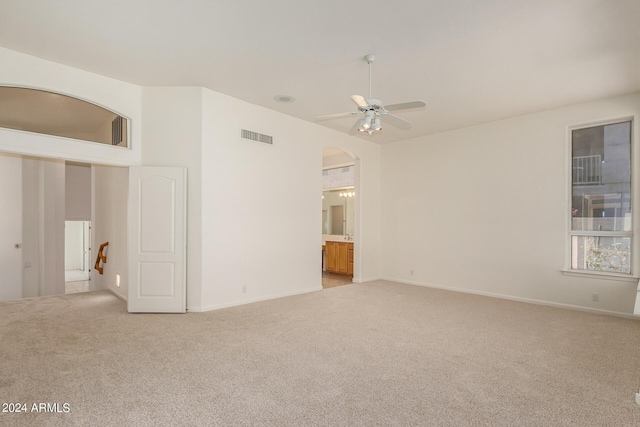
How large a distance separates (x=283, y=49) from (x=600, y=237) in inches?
215

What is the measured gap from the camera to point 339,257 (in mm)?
9164

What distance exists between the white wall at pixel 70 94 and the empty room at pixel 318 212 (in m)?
0.02

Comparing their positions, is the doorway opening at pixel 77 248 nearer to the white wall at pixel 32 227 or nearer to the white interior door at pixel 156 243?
the white wall at pixel 32 227

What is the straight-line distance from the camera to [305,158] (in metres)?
6.57

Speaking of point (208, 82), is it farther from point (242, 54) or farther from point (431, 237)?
point (431, 237)

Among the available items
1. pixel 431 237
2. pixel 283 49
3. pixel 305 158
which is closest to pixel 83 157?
pixel 283 49

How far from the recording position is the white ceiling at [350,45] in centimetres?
314

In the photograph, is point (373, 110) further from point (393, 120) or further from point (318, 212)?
point (318, 212)

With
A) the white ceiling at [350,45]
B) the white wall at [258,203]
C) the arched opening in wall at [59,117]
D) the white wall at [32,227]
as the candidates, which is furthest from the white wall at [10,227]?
the white wall at [258,203]

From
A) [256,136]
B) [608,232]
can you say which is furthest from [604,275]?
[256,136]

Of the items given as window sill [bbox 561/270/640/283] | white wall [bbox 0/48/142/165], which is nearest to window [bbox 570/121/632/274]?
window sill [bbox 561/270/640/283]

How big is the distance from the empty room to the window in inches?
1.2

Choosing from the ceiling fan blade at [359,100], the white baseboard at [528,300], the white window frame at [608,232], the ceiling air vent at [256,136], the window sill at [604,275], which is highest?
the ceiling air vent at [256,136]

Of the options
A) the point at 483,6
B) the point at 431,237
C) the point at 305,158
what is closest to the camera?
the point at 483,6
